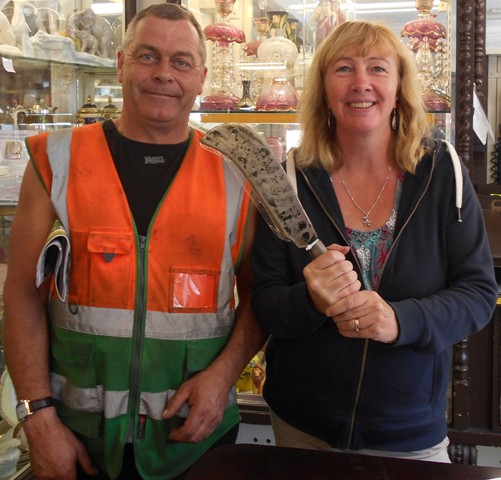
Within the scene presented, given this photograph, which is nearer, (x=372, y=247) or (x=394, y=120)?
(x=372, y=247)

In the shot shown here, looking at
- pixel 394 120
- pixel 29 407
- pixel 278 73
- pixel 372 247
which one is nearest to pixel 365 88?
pixel 394 120

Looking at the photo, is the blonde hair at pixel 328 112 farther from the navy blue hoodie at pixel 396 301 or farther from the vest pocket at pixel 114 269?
the vest pocket at pixel 114 269

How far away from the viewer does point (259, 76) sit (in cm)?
282

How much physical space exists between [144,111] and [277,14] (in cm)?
146

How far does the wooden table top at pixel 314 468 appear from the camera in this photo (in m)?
1.11

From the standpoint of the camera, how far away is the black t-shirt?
1.54 metres

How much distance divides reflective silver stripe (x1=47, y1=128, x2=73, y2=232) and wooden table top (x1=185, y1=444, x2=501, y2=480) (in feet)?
2.10

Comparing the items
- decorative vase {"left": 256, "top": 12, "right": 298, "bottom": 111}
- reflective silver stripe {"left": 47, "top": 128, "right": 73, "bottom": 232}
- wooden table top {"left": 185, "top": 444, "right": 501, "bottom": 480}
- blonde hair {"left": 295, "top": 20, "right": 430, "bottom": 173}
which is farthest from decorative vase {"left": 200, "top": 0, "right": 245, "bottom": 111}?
wooden table top {"left": 185, "top": 444, "right": 501, "bottom": 480}

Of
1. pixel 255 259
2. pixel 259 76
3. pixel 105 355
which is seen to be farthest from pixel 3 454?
Answer: pixel 259 76

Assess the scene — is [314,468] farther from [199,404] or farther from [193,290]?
[193,290]

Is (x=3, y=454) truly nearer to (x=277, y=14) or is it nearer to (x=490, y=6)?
(x=277, y=14)

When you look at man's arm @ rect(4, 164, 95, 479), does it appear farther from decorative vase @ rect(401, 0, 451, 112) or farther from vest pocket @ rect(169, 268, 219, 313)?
decorative vase @ rect(401, 0, 451, 112)

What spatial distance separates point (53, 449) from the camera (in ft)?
4.92

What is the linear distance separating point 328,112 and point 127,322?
2.18 ft
